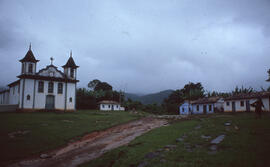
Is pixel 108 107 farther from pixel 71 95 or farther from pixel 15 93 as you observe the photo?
pixel 15 93

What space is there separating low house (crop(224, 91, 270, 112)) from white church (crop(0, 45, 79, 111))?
32.9 m

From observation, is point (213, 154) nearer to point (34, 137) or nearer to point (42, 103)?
point (34, 137)

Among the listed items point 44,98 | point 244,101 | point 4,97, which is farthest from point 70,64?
point 244,101

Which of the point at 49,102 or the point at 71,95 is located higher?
the point at 71,95

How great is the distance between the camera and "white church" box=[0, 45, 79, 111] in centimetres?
3497

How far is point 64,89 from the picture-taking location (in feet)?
129

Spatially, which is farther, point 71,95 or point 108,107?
point 108,107

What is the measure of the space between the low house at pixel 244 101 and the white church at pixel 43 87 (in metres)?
32.9

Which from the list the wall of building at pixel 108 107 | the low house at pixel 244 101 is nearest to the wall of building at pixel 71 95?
the wall of building at pixel 108 107

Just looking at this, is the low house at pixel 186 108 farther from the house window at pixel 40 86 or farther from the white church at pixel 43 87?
the house window at pixel 40 86

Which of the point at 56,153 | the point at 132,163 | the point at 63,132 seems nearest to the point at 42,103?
the point at 63,132

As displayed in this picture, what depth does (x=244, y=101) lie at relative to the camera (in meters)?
36.9

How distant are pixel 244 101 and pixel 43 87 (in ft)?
130

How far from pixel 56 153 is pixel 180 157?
29.0ft
